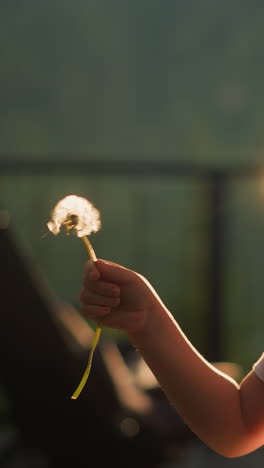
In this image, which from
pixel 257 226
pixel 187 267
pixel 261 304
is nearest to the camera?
pixel 187 267

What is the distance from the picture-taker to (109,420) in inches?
124

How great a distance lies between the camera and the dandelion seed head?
1.27 metres

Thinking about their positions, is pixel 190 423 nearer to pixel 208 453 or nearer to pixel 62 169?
pixel 208 453

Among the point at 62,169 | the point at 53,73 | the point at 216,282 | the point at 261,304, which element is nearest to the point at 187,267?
the point at 216,282

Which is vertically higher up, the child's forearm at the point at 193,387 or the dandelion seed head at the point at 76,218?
the dandelion seed head at the point at 76,218

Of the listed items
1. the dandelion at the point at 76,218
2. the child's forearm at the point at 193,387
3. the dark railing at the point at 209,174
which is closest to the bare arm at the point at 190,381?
the child's forearm at the point at 193,387

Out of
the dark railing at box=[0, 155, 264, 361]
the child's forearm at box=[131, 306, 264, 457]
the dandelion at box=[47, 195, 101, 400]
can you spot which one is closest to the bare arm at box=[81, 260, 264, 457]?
the child's forearm at box=[131, 306, 264, 457]

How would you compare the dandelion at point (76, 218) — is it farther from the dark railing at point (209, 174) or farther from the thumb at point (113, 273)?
the dark railing at point (209, 174)

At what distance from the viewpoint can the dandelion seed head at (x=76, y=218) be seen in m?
1.27

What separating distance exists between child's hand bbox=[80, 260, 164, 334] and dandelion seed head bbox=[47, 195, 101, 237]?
0.08 metres

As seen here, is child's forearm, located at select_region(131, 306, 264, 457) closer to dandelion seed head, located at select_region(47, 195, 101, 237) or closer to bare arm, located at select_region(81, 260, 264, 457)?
bare arm, located at select_region(81, 260, 264, 457)

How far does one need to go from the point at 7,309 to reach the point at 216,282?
7.62 ft

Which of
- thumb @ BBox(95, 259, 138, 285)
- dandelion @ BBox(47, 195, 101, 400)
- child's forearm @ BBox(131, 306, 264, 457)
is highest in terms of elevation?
dandelion @ BBox(47, 195, 101, 400)

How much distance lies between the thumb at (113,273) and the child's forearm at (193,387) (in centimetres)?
10
